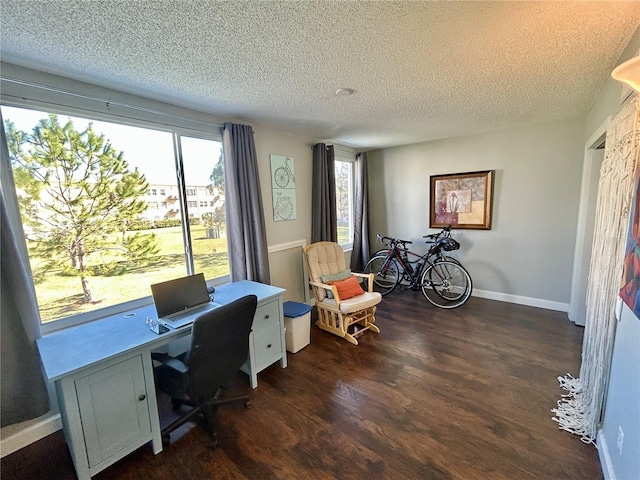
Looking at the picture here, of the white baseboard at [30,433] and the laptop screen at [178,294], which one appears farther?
the laptop screen at [178,294]

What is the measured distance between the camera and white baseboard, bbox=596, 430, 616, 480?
140 cm

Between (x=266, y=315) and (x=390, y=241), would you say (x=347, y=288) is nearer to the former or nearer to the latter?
(x=266, y=315)

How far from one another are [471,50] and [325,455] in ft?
8.38

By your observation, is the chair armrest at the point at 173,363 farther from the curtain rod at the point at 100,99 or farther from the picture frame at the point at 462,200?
the picture frame at the point at 462,200

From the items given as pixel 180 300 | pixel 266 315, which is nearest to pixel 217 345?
pixel 180 300

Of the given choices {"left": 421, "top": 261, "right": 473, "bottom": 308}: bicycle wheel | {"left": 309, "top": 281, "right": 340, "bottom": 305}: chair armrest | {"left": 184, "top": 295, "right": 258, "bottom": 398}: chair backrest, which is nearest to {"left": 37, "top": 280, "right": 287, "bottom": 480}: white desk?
{"left": 184, "top": 295, "right": 258, "bottom": 398}: chair backrest

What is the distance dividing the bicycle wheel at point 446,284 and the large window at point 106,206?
297 cm

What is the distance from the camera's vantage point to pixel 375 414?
1954 millimetres

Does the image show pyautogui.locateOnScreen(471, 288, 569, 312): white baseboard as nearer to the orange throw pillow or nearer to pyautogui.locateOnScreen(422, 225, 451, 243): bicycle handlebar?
pyautogui.locateOnScreen(422, 225, 451, 243): bicycle handlebar

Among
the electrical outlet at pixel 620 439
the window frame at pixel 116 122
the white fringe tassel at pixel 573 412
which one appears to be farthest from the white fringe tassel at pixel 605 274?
the window frame at pixel 116 122

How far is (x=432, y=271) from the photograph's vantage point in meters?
4.13

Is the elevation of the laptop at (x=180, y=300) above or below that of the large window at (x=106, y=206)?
below

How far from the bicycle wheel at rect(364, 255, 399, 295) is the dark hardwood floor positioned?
5.12 ft

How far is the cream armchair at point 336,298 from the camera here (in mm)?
2988
